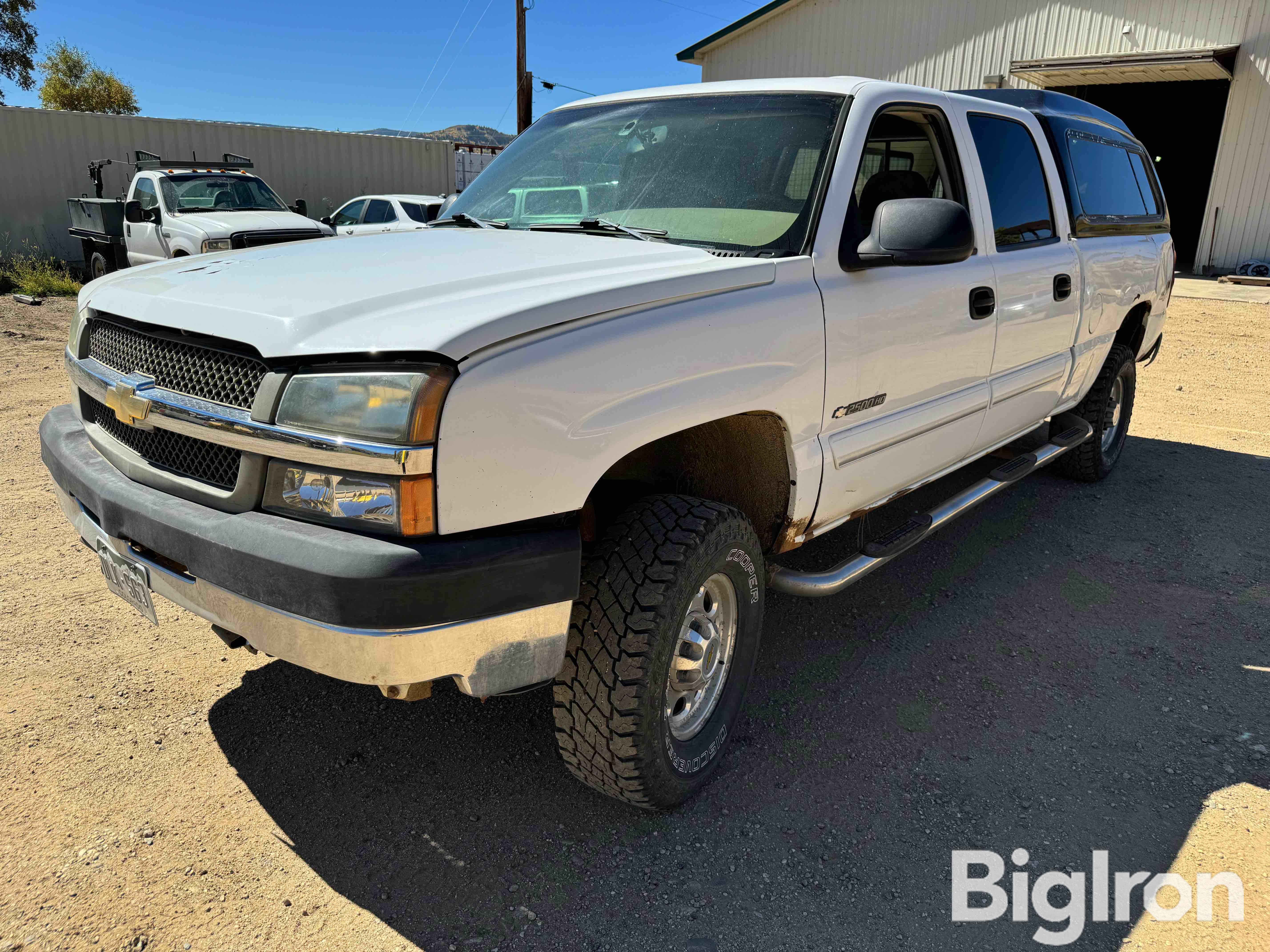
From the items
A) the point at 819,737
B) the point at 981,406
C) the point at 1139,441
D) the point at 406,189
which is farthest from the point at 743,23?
the point at 819,737

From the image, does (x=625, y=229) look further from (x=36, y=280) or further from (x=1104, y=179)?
(x=36, y=280)

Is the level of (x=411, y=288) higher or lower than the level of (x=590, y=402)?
higher

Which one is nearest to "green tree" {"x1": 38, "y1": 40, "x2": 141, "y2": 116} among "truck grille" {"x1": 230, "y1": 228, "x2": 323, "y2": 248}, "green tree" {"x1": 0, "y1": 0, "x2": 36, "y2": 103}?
"green tree" {"x1": 0, "y1": 0, "x2": 36, "y2": 103}

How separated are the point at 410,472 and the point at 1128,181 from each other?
200 inches

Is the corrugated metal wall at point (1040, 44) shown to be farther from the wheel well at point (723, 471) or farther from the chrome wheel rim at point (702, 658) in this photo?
the chrome wheel rim at point (702, 658)

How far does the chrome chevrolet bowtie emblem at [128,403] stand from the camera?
86.7 inches

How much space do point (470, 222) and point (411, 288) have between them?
4.40 ft

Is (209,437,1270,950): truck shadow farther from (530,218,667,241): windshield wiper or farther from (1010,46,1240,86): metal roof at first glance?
(1010,46,1240,86): metal roof

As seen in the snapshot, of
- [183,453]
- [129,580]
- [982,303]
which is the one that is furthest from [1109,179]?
[129,580]

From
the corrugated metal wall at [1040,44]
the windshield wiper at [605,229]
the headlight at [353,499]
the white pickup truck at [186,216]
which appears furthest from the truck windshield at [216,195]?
the headlight at [353,499]

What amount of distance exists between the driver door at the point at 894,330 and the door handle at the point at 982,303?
0.04ft

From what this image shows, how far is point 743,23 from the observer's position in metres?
20.3

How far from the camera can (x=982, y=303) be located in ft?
11.0

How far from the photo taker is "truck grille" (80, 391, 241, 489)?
2074mm
